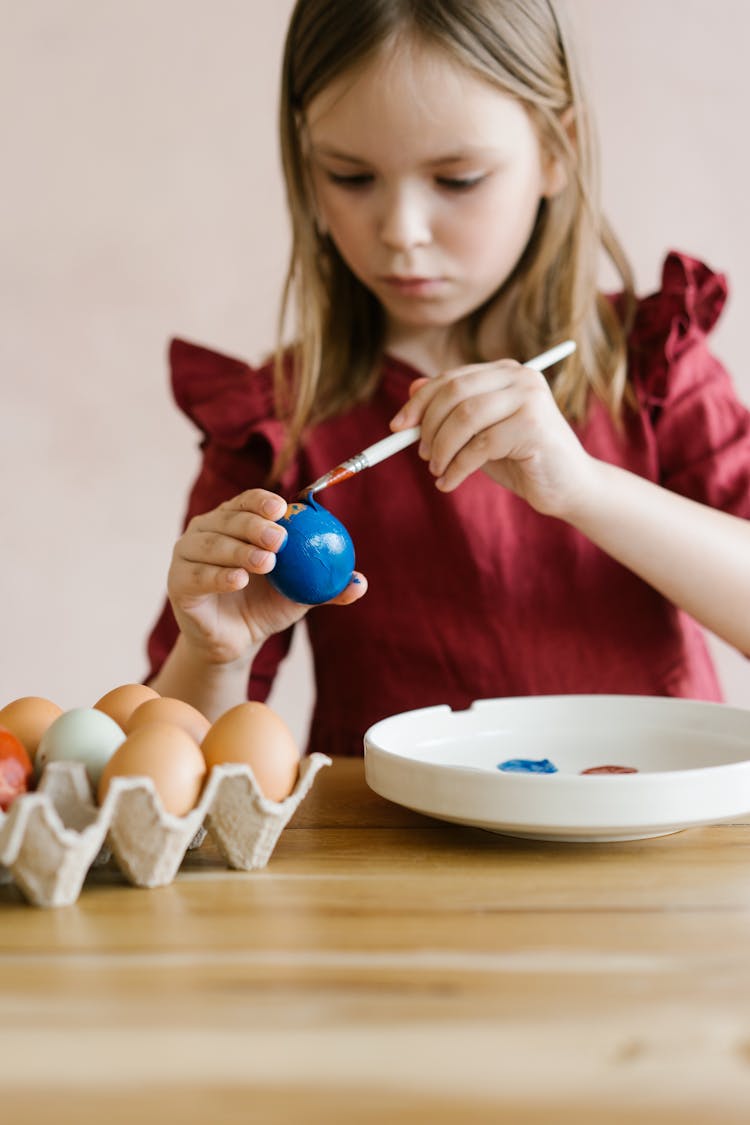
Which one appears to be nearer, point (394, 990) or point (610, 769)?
point (394, 990)

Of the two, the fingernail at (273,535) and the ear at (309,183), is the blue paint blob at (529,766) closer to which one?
the fingernail at (273,535)

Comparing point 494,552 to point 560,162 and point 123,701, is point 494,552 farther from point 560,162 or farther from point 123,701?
point 123,701

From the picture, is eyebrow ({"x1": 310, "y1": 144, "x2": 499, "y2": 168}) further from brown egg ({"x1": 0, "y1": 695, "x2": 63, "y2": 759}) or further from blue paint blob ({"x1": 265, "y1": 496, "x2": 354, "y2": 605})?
brown egg ({"x1": 0, "y1": 695, "x2": 63, "y2": 759})

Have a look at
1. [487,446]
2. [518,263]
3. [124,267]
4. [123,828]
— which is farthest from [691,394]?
[124,267]

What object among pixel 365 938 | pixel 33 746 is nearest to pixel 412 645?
pixel 33 746

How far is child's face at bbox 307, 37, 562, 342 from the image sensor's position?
1057mm

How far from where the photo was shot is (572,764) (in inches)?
31.8

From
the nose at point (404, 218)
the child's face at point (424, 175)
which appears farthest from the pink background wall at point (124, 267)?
the nose at point (404, 218)

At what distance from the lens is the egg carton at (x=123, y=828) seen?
548 millimetres

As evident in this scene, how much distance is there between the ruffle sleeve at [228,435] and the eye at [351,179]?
0.28 metres

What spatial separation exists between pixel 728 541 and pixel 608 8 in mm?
1227

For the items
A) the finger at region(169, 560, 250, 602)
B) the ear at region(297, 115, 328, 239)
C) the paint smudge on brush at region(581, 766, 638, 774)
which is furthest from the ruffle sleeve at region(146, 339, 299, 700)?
the paint smudge on brush at region(581, 766, 638, 774)

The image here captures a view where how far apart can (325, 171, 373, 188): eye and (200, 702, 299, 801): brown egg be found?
63 cm

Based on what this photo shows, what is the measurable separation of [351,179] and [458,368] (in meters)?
0.22
